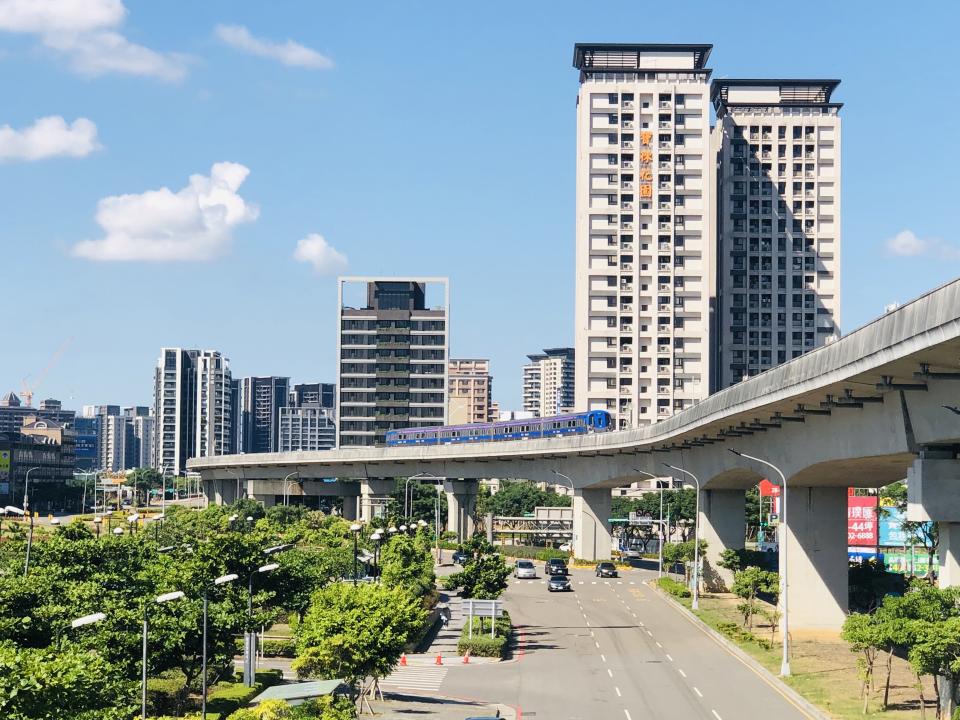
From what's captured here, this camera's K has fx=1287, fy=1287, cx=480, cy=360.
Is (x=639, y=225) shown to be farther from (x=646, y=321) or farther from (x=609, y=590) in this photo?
(x=609, y=590)

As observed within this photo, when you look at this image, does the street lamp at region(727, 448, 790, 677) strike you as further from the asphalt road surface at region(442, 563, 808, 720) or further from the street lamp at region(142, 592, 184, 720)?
the street lamp at region(142, 592, 184, 720)

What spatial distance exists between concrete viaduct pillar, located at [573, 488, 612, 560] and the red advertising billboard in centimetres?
2356

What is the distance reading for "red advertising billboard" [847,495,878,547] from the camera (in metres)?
125

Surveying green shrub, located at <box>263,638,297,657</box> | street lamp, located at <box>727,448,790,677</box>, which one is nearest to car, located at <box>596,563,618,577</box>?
street lamp, located at <box>727,448,790,677</box>

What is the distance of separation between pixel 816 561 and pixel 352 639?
35.6 metres

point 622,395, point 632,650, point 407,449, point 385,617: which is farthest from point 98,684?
point 622,395

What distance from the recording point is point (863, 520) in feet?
413

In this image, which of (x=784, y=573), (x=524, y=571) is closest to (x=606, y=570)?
(x=524, y=571)

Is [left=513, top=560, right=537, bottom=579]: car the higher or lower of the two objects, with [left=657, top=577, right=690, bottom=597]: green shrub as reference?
lower

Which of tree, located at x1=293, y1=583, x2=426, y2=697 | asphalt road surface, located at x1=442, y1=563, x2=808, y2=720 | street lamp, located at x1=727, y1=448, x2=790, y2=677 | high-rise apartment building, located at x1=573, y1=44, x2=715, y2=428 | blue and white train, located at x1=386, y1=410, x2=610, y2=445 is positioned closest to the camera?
tree, located at x1=293, y1=583, x2=426, y2=697

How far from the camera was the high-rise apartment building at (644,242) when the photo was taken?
603 ft

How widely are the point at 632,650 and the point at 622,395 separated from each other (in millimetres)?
118823

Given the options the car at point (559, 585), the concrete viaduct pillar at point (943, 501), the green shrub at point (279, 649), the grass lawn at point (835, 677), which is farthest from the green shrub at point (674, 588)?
the concrete viaduct pillar at point (943, 501)

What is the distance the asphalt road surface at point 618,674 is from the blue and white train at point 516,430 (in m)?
39.5
